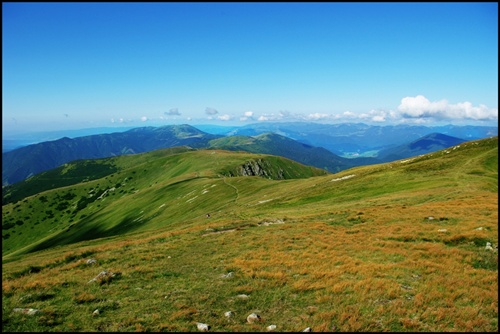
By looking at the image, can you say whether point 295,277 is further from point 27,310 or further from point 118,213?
point 118,213

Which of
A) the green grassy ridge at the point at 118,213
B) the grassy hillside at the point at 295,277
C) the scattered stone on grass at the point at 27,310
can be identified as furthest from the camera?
the green grassy ridge at the point at 118,213

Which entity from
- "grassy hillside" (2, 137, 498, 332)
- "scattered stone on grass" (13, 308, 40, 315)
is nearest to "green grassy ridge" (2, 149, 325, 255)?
"grassy hillside" (2, 137, 498, 332)

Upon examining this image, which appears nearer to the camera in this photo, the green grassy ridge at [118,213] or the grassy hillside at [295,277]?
the grassy hillside at [295,277]

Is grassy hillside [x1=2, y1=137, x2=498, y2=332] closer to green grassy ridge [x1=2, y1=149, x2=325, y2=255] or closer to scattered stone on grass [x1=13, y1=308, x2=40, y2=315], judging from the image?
scattered stone on grass [x1=13, y1=308, x2=40, y2=315]

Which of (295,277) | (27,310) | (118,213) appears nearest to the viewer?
(27,310)

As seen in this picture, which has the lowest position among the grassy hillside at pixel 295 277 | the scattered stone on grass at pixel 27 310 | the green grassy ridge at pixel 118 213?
the green grassy ridge at pixel 118 213

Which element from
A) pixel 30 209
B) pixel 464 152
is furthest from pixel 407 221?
pixel 30 209

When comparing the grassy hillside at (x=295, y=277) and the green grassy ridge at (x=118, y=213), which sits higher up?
the grassy hillside at (x=295, y=277)

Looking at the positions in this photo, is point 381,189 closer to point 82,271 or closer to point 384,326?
point 384,326

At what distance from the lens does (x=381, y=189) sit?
6153 cm

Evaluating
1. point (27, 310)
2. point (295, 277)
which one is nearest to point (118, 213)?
point (27, 310)

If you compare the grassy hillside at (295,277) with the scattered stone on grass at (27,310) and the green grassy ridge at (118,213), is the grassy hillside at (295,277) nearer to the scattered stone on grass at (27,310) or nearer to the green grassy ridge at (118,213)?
the scattered stone on grass at (27,310)

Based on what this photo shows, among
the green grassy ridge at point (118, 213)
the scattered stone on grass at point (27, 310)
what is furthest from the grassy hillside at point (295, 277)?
the green grassy ridge at point (118, 213)

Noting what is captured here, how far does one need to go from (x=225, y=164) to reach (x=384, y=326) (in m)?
176
